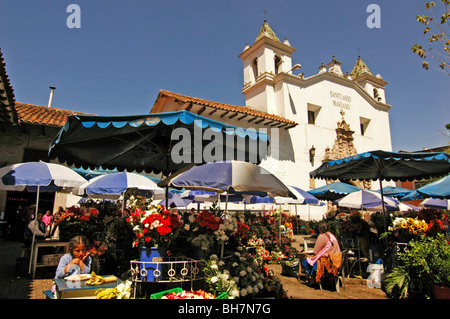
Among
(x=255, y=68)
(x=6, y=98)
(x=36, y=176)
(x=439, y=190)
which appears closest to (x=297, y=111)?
(x=255, y=68)

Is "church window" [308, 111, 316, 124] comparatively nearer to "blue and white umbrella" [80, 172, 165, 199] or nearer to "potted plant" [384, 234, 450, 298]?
"potted plant" [384, 234, 450, 298]

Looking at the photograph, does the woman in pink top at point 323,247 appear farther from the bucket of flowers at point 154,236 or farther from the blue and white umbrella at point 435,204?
the blue and white umbrella at point 435,204

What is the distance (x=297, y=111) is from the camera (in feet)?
65.3

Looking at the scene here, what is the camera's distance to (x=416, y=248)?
5.53 metres

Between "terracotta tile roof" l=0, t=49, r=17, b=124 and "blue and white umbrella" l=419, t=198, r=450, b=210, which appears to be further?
"blue and white umbrella" l=419, t=198, r=450, b=210

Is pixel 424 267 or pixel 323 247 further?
pixel 323 247

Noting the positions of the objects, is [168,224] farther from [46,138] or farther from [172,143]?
[46,138]

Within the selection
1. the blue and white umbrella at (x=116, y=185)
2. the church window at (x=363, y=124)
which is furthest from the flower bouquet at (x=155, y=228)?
the church window at (x=363, y=124)

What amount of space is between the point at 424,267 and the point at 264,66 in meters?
17.7

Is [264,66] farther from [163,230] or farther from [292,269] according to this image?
[163,230]

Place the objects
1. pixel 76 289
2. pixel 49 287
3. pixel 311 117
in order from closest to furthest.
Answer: pixel 76 289 < pixel 49 287 < pixel 311 117

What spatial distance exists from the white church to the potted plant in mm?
12084

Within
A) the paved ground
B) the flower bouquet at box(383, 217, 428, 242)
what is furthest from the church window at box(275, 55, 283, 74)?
the paved ground

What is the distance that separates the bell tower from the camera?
20062 millimetres
